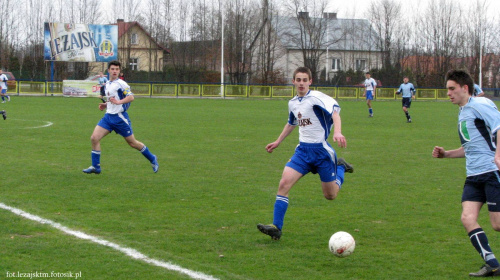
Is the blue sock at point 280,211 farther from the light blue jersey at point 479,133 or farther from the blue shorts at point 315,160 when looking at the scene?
the light blue jersey at point 479,133

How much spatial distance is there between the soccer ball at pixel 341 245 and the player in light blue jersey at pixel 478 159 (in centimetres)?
105

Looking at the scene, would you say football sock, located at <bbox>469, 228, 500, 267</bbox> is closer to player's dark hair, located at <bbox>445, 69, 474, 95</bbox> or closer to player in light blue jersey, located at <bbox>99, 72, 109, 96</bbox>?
player's dark hair, located at <bbox>445, 69, 474, 95</bbox>

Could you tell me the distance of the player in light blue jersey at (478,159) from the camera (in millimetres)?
4918

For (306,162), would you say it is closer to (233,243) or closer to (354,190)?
(233,243)

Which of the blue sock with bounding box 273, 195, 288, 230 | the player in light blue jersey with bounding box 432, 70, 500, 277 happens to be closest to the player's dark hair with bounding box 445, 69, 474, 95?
the player in light blue jersey with bounding box 432, 70, 500, 277

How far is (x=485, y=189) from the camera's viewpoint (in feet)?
16.4

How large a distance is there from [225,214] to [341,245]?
221 cm

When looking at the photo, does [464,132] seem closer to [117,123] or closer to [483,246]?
[483,246]

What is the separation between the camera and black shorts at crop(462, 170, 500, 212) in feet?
16.1

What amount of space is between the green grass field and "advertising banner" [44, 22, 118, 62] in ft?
105

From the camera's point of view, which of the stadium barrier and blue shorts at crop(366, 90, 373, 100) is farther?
the stadium barrier

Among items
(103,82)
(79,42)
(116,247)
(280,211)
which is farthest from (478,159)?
(79,42)

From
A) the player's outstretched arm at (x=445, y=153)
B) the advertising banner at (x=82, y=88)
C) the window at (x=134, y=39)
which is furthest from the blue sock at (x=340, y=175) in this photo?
the window at (x=134, y=39)

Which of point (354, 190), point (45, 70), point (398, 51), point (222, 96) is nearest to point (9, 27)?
point (45, 70)
